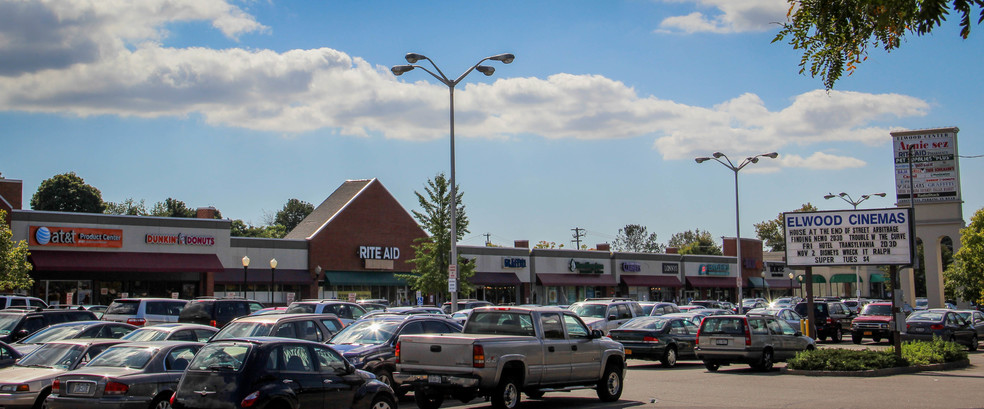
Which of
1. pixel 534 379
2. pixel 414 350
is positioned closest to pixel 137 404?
pixel 414 350

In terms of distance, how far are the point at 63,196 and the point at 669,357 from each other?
77177 millimetres

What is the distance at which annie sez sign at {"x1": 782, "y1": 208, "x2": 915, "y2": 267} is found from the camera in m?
23.3

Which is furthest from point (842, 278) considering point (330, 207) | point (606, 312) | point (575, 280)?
point (606, 312)

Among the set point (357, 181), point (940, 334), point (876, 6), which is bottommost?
point (940, 334)

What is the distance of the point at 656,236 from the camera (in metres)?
141

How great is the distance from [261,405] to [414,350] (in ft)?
13.0

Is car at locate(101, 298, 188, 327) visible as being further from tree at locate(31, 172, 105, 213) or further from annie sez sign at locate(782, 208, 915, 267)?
tree at locate(31, 172, 105, 213)

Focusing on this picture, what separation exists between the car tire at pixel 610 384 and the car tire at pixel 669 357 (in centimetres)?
807

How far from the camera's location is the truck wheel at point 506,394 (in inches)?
541

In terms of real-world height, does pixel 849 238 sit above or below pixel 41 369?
above

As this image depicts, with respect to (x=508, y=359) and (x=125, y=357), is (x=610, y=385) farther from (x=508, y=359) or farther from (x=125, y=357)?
(x=125, y=357)

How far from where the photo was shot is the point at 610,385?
16.2 meters

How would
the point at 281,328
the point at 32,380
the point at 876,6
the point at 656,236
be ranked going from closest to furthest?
the point at 876,6 → the point at 32,380 → the point at 281,328 → the point at 656,236

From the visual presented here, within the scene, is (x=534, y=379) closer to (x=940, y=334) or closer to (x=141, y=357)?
(x=141, y=357)
